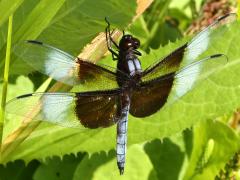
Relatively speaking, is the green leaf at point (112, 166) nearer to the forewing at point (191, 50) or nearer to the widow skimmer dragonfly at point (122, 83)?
the widow skimmer dragonfly at point (122, 83)

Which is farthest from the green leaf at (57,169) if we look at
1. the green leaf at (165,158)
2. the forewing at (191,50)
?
the forewing at (191,50)

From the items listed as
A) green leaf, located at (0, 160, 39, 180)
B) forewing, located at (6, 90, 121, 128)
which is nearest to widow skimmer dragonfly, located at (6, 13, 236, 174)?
forewing, located at (6, 90, 121, 128)

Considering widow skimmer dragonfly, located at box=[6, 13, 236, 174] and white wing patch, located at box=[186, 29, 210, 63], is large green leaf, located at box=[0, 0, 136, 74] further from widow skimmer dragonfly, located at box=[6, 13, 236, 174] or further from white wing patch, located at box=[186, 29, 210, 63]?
white wing patch, located at box=[186, 29, 210, 63]

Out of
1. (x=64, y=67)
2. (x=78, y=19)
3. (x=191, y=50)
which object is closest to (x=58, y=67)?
(x=64, y=67)

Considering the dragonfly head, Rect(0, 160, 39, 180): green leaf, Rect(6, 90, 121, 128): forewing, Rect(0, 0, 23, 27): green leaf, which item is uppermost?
the dragonfly head

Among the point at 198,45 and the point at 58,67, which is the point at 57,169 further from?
the point at 198,45

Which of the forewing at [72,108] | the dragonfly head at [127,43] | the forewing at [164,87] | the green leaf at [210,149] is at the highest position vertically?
the dragonfly head at [127,43]

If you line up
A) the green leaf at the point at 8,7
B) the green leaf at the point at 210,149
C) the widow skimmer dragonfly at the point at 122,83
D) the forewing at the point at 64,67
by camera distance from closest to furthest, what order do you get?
the green leaf at the point at 8,7, the forewing at the point at 64,67, the widow skimmer dragonfly at the point at 122,83, the green leaf at the point at 210,149
